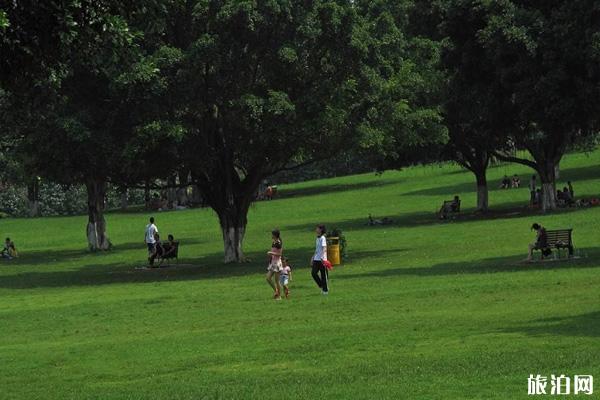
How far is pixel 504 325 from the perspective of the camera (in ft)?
65.3

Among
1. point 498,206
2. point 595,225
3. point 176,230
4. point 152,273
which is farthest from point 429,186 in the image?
point 152,273

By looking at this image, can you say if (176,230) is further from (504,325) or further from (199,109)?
(504,325)

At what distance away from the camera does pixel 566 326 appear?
62.5ft

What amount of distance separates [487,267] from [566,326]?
14.6 meters

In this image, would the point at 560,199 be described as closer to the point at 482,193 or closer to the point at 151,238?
the point at 482,193

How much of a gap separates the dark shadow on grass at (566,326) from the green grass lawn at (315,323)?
0.13ft

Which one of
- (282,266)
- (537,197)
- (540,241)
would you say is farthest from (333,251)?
(537,197)

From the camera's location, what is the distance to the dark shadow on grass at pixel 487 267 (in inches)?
1265

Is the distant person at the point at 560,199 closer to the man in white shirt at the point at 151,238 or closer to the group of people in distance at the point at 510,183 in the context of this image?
the group of people in distance at the point at 510,183

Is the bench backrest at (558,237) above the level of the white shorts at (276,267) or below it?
above

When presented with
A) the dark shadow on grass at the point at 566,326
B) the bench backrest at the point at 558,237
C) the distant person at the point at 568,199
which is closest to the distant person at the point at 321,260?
the bench backrest at the point at 558,237

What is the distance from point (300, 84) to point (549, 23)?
8.99 m

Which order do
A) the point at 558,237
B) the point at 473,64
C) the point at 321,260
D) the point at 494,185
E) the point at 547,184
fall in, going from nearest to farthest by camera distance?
the point at 321,260, the point at 558,237, the point at 473,64, the point at 547,184, the point at 494,185

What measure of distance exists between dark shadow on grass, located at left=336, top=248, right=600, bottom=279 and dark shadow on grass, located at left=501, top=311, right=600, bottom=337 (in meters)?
11.3
